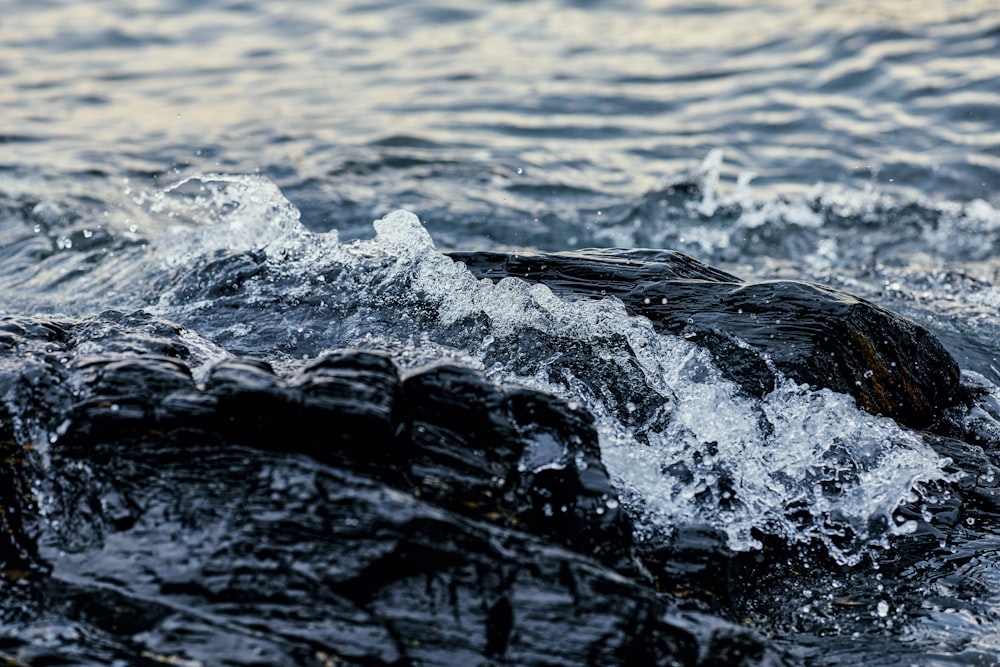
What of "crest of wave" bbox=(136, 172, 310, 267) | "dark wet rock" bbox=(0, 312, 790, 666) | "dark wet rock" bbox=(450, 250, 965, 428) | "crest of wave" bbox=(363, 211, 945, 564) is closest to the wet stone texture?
"dark wet rock" bbox=(0, 312, 790, 666)

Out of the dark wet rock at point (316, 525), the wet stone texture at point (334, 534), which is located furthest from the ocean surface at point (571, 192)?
the dark wet rock at point (316, 525)

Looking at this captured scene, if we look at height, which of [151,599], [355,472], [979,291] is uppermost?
[355,472]

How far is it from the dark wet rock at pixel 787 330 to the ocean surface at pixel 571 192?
106 mm

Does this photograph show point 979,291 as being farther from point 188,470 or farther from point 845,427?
point 188,470

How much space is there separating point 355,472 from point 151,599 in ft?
1.93

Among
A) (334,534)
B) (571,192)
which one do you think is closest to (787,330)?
(334,534)

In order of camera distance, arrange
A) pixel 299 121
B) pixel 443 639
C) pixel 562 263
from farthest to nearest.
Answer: pixel 299 121 → pixel 562 263 → pixel 443 639

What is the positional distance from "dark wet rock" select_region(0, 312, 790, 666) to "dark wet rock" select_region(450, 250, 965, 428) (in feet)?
3.32

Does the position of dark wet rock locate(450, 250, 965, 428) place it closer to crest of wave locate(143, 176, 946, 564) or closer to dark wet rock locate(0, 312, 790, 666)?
crest of wave locate(143, 176, 946, 564)

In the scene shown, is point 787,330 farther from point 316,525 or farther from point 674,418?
point 316,525

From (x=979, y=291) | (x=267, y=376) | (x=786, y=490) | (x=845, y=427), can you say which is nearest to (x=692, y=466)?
(x=786, y=490)

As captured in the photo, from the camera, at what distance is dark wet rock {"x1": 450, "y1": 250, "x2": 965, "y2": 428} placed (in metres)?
3.68

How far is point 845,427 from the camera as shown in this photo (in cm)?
358

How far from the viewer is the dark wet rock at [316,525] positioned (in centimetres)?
246
